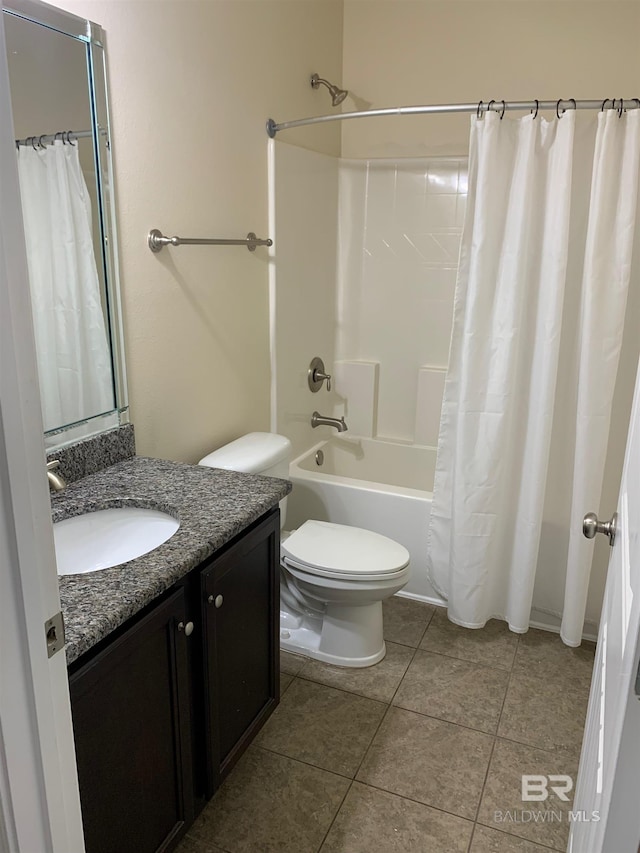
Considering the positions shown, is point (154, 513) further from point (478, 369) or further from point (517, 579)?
point (517, 579)

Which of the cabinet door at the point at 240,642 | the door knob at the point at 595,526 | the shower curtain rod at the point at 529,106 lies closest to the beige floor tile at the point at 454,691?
→ the cabinet door at the point at 240,642

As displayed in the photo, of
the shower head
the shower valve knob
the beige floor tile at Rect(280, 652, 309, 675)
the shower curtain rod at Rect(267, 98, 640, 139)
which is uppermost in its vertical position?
the shower head

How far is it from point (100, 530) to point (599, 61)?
2.62m

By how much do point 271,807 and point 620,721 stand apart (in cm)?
130

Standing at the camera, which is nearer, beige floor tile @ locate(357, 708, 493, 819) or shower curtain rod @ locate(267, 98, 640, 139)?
beige floor tile @ locate(357, 708, 493, 819)

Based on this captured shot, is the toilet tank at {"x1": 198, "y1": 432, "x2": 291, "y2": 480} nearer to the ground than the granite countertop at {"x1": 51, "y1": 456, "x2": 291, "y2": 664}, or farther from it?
nearer to the ground

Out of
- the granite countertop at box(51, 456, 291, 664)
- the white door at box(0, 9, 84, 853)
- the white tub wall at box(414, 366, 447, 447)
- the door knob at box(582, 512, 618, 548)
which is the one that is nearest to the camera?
the white door at box(0, 9, 84, 853)

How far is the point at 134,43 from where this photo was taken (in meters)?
1.81

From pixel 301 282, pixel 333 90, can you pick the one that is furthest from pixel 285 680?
pixel 333 90

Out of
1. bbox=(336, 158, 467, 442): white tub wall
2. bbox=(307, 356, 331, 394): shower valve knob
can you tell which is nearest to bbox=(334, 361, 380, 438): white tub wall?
bbox=(336, 158, 467, 442): white tub wall

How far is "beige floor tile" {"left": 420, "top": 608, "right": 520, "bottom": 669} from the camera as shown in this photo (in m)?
2.45

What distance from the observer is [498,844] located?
→ 66.7 inches

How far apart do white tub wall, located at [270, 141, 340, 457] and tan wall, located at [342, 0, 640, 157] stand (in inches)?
15.0

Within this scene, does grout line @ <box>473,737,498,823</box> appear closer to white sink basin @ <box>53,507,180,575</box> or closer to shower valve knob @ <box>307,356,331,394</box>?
white sink basin @ <box>53,507,180,575</box>
